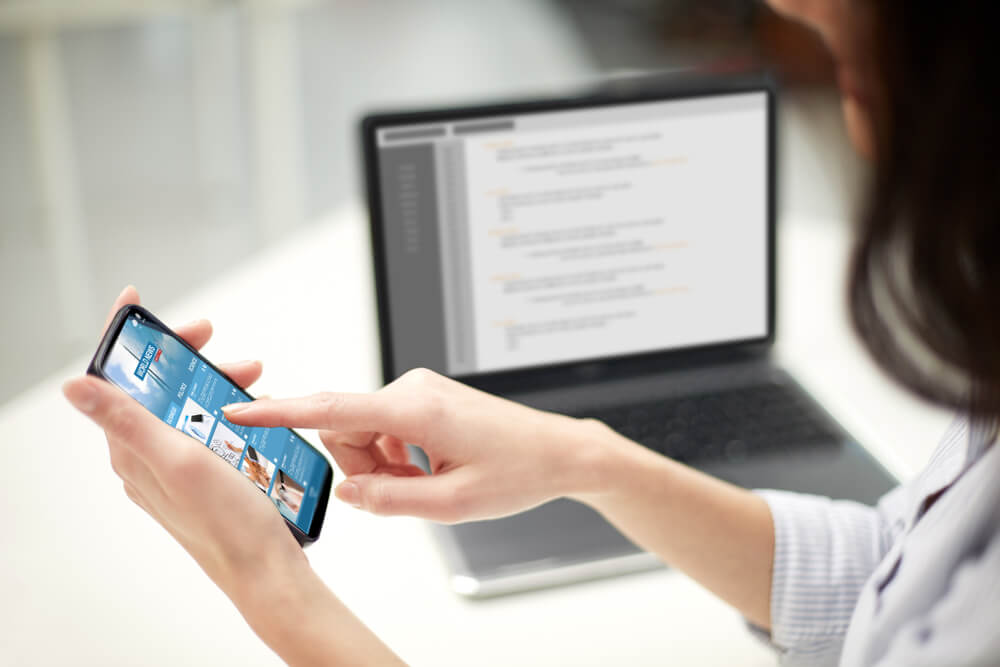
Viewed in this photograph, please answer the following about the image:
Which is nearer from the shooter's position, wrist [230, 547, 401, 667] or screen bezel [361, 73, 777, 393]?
wrist [230, 547, 401, 667]

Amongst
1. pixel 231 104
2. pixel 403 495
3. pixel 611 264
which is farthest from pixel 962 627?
pixel 231 104

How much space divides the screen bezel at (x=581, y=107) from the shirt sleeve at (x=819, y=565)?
0.92 ft

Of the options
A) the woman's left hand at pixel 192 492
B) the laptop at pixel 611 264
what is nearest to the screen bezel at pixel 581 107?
the laptop at pixel 611 264

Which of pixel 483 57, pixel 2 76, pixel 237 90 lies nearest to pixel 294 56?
pixel 237 90

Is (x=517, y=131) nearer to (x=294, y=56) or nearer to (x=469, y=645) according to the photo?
(x=469, y=645)

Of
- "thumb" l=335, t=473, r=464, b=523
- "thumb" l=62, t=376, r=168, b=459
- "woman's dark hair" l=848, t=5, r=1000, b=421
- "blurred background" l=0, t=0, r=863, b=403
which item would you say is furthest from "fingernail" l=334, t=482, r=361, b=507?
"blurred background" l=0, t=0, r=863, b=403

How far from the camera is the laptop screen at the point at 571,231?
0.83 meters

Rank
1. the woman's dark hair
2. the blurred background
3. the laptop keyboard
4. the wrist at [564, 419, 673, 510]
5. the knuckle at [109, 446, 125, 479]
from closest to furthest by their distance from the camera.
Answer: the woman's dark hair → the knuckle at [109, 446, 125, 479] → the wrist at [564, 419, 673, 510] → the laptop keyboard → the blurred background

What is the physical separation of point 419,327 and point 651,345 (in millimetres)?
241

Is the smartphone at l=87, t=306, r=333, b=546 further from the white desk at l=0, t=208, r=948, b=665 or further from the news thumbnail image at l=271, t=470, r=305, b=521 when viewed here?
the white desk at l=0, t=208, r=948, b=665

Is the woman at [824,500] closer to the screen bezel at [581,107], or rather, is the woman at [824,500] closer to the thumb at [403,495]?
the thumb at [403,495]

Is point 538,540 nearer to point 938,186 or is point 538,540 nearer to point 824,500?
point 824,500

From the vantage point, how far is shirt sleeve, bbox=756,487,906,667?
61 cm

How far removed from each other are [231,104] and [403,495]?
11.4ft
